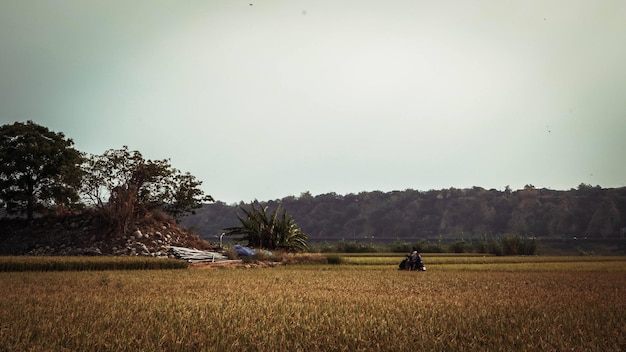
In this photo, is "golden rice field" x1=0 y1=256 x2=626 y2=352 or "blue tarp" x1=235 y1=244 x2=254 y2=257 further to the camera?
"blue tarp" x1=235 y1=244 x2=254 y2=257

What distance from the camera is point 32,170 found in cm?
3450

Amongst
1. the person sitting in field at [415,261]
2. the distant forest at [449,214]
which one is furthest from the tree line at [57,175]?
the distant forest at [449,214]

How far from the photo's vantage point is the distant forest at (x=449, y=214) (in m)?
115

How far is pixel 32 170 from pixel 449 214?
359 feet

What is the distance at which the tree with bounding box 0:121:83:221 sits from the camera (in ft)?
110

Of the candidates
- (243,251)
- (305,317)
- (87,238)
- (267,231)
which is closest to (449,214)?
(267,231)

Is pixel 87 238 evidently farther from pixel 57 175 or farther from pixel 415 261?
pixel 415 261

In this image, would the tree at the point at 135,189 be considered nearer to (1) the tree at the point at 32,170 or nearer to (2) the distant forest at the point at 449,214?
(1) the tree at the point at 32,170

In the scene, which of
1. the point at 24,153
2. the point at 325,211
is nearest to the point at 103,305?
the point at 24,153

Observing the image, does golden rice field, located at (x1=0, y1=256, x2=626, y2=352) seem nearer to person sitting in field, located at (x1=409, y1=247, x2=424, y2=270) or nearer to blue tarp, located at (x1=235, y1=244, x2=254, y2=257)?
person sitting in field, located at (x1=409, y1=247, x2=424, y2=270)

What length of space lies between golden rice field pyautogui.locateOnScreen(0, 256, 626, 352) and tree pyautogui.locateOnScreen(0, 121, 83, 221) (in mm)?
20839

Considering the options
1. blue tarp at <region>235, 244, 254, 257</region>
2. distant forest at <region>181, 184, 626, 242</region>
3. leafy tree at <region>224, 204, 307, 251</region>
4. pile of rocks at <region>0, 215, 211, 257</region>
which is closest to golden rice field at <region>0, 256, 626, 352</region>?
blue tarp at <region>235, 244, 254, 257</region>

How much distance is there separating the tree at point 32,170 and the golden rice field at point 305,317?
68.4 feet

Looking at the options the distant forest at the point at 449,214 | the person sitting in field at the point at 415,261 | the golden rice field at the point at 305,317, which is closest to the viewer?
the golden rice field at the point at 305,317
